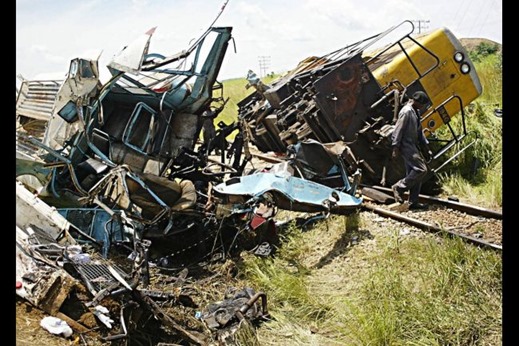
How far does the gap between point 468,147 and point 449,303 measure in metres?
5.76

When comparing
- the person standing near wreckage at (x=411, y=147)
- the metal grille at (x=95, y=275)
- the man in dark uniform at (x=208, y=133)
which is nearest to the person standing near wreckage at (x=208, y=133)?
the man in dark uniform at (x=208, y=133)

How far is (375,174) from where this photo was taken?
30.6ft

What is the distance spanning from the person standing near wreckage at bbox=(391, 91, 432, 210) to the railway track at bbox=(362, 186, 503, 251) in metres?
0.24

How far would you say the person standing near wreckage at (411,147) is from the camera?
8.19m

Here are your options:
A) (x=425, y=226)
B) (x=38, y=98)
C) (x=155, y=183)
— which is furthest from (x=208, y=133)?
(x=425, y=226)

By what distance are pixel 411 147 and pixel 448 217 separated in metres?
1.19

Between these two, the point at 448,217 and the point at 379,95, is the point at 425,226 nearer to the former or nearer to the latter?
the point at 448,217

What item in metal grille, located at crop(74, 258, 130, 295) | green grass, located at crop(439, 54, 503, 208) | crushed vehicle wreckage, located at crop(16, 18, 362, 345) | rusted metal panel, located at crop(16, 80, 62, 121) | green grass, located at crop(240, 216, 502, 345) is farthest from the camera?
green grass, located at crop(439, 54, 503, 208)

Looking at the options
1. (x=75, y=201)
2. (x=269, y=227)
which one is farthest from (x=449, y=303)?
(x=75, y=201)

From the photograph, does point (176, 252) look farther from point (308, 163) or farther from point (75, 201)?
point (308, 163)

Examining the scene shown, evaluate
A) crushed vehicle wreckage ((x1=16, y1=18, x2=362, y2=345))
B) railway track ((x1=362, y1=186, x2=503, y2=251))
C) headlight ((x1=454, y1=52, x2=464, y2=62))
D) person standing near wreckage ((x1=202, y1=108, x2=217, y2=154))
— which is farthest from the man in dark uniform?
headlight ((x1=454, y1=52, x2=464, y2=62))

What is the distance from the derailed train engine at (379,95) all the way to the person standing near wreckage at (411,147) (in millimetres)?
499

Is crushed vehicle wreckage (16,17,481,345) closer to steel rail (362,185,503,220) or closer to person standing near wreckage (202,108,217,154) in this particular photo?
person standing near wreckage (202,108,217,154)

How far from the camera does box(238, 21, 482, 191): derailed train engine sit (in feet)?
30.1
